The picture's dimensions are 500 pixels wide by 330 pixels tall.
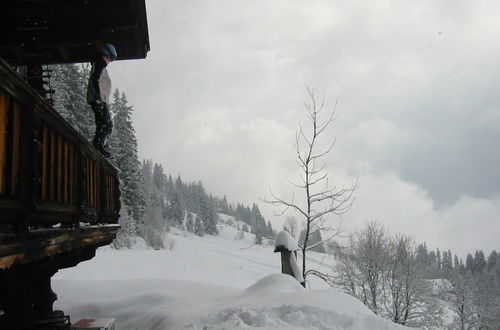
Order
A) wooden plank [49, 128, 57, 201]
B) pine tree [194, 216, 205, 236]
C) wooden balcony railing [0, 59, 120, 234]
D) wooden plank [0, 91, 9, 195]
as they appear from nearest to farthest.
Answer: wooden plank [0, 91, 9, 195] → wooden balcony railing [0, 59, 120, 234] → wooden plank [49, 128, 57, 201] → pine tree [194, 216, 205, 236]

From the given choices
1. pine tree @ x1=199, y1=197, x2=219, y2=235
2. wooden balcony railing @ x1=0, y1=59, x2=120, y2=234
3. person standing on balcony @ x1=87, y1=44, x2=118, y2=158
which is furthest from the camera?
pine tree @ x1=199, y1=197, x2=219, y2=235

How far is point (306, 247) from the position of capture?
435 inches

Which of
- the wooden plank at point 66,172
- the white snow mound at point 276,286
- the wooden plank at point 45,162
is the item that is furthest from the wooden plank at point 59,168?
the white snow mound at point 276,286

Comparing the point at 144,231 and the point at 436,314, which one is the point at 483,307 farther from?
the point at 144,231

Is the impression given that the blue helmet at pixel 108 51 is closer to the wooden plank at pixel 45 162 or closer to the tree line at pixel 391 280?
the wooden plank at pixel 45 162

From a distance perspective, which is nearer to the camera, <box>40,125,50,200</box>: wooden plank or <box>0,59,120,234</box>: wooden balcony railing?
<box>0,59,120,234</box>: wooden balcony railing

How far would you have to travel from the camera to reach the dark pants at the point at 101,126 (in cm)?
638

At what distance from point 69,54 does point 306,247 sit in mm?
7747

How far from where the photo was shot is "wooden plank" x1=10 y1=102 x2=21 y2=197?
281 cm

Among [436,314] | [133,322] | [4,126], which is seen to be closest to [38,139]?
[4,126]

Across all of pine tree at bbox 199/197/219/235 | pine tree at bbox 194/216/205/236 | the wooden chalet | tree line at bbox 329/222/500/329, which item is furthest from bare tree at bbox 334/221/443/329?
pine tree at bbox 199/197/219/235

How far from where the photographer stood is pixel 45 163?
11.5 ft

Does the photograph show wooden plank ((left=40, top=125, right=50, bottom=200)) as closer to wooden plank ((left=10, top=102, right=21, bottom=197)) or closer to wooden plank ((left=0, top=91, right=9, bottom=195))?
wooden plank ((left=10, top=102, right=21, bottom=197))

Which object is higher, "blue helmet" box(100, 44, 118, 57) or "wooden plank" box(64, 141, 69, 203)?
"blue helmet" box(100, 44, 118, 57)
